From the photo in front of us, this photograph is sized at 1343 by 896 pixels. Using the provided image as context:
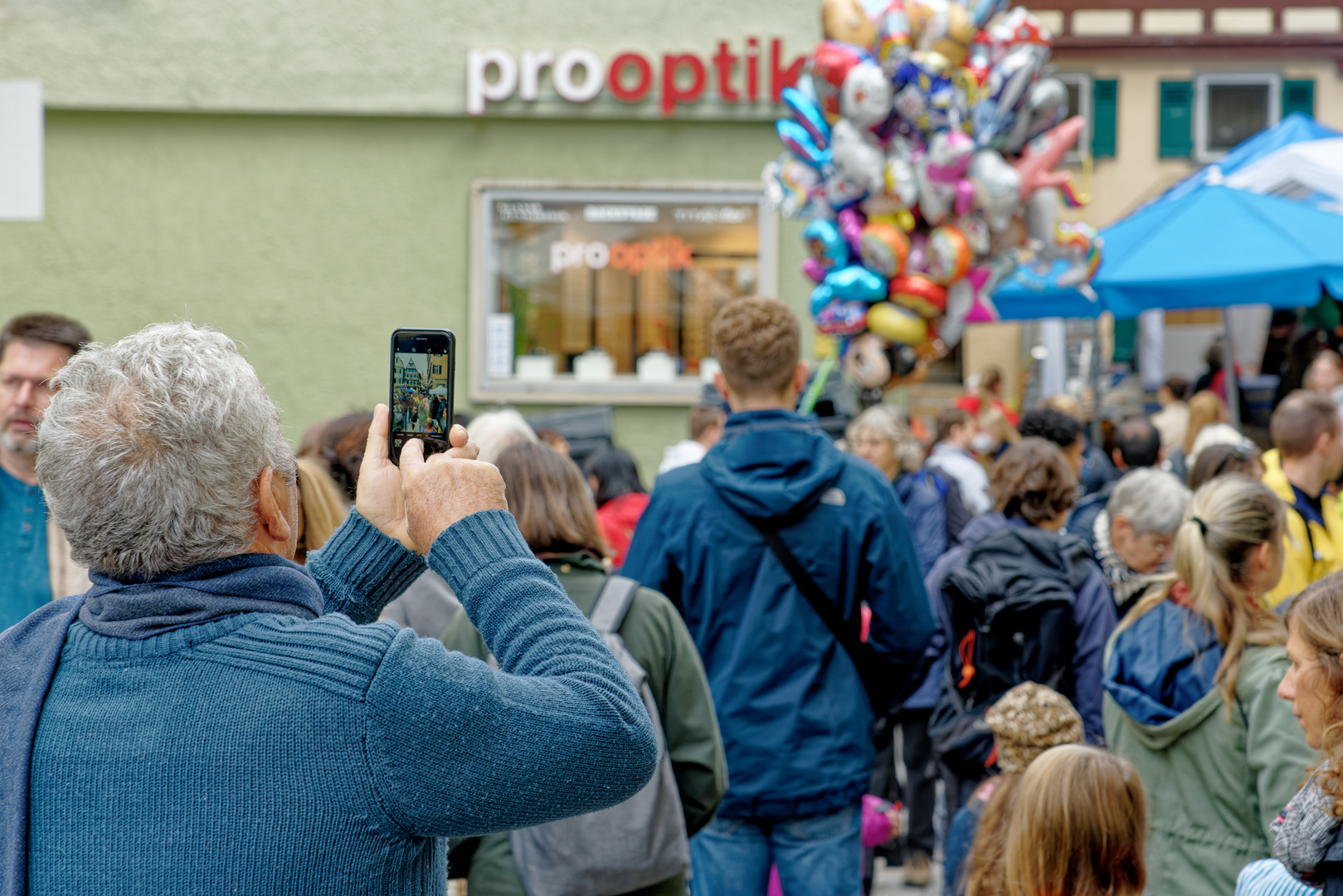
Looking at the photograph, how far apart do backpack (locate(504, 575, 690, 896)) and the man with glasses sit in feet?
4.45

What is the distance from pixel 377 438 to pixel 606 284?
901 centimetres

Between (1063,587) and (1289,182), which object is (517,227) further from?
(1063,587)

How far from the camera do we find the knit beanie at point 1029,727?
9.96ft

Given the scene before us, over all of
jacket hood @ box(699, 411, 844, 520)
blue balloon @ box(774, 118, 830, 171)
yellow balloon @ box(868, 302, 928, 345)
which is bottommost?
jacket hood @ box(699, 411, 844, 520)

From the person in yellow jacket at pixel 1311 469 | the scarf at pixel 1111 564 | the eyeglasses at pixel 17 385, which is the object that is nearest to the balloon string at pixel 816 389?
the scarf at pixel 1111 564

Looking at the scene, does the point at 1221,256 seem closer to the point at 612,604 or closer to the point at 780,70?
the point at 780,70

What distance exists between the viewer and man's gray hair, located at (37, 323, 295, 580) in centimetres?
145

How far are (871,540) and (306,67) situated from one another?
27.0 ft

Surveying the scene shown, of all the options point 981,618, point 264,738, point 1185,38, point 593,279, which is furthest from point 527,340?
point 1185,38

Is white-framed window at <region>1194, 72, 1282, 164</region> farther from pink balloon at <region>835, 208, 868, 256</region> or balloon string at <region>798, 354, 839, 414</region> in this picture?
balloon string at <region>798, 354, 839, 414</region>

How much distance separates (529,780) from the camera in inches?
54.9

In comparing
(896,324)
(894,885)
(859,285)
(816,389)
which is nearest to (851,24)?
(859,285)

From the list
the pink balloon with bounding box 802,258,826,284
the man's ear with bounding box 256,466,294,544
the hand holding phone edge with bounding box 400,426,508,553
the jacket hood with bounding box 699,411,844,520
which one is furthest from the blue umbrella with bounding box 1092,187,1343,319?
the man's ear with bounding box 256,466,294,544

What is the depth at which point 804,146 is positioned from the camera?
5.79 metres
